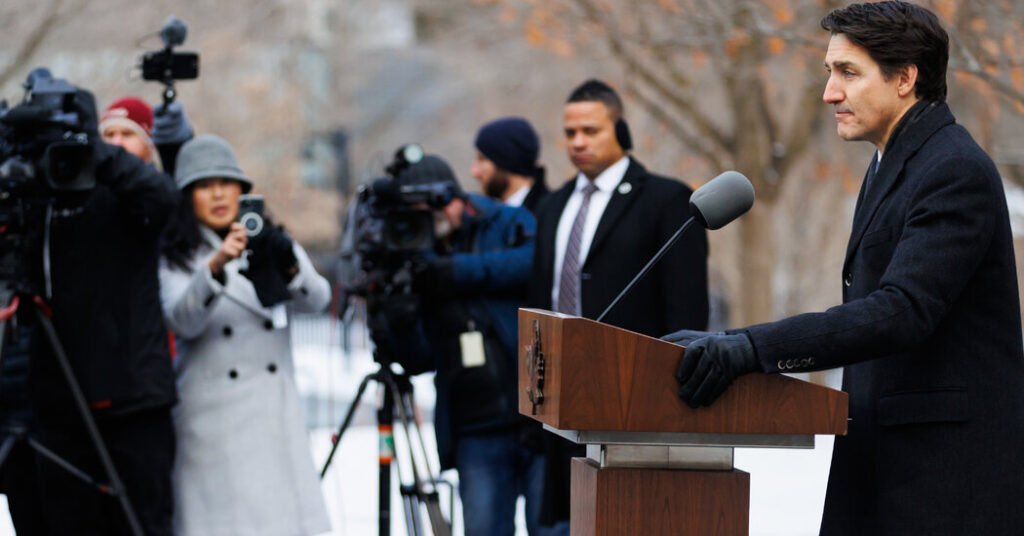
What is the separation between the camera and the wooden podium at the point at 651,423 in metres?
2.90

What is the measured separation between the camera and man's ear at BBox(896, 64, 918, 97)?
131 inches

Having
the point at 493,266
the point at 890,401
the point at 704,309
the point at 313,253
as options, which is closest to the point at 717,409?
the point at 890,401

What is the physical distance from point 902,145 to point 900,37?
26cm

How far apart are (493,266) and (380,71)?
2743 cm

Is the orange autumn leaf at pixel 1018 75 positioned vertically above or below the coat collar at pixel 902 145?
above

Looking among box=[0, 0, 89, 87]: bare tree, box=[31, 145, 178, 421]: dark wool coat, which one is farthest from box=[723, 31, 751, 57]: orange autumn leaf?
box=[0, 0, 89, 87]: bare tree

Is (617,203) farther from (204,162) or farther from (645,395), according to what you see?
(645,395)

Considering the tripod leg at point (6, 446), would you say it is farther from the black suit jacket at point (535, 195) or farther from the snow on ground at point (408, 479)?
the black suit jacket at point (535, 195)

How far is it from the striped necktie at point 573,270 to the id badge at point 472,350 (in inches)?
17.2

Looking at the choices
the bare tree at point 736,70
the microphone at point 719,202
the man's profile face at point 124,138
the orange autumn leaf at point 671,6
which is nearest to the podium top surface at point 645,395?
the microphone at point 719,202

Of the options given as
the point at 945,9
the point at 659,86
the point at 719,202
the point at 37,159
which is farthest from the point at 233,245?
the point at 659,86

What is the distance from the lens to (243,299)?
5.87 meters

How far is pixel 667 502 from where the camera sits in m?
3.08

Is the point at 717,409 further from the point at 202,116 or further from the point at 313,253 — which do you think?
the point at 313,253
